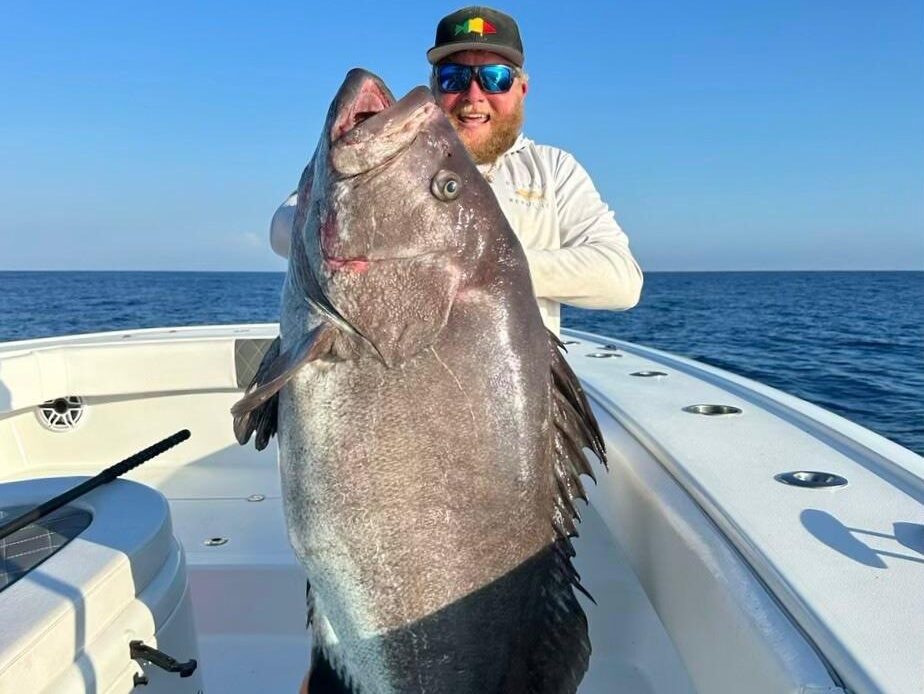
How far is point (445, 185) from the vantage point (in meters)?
1.65

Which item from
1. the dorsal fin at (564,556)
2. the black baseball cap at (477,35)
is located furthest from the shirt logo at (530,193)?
the dorsal fin at (564,556)

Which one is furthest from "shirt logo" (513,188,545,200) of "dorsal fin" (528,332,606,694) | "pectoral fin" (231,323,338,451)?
"pectoral fin" (231,323,338,451)

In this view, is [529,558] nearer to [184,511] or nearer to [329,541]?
[329,541]

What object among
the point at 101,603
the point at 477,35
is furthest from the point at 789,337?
the point at 101,603

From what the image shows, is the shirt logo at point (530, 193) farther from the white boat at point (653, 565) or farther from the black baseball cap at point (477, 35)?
the white boat at point (653, 565)

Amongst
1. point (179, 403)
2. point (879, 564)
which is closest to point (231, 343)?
point (179, 403)

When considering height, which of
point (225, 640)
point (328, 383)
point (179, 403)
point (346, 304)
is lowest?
point (225, 640)

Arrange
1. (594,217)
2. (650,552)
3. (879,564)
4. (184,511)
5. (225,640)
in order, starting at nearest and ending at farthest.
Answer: (879,564), (650,552), (594,217), (225,640), (184,511)

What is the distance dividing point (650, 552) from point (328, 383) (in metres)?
1.17

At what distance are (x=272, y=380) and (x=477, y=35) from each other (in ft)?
Result: 4.93

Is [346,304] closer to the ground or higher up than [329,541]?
higher up

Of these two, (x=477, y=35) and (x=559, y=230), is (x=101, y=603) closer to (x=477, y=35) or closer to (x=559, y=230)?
(x=559, y=230)

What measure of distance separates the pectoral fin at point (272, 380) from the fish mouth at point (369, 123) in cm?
39

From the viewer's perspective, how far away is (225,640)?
133 inches
